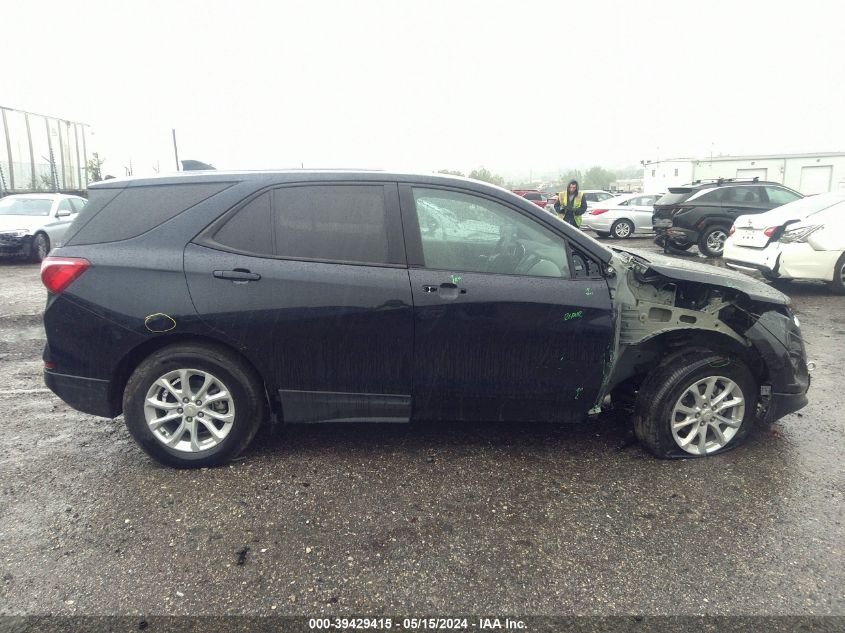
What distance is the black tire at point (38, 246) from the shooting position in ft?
38.8

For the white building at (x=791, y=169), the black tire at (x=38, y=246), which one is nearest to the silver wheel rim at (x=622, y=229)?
the white building at (x=791, y=169)

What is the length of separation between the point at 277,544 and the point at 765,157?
3833 centimetres

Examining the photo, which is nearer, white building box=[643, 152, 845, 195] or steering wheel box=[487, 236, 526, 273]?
steering wheel box=[487, 236, 526, 273]

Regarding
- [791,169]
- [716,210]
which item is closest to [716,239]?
[716,210]

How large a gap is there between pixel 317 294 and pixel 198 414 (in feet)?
3.26

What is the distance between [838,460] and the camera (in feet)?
11.4

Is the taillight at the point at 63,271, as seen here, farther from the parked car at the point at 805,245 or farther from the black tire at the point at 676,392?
the parked car at the point at 805,245

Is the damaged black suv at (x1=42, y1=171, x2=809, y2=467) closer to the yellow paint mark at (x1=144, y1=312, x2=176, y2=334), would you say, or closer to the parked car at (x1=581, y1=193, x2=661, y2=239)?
the yellow paint mark at (x1=144, y1=312, x2=176, y2=334)

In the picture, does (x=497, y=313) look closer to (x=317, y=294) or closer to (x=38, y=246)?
(x=317, y=294)

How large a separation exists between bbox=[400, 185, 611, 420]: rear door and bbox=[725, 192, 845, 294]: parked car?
6278 millimetres

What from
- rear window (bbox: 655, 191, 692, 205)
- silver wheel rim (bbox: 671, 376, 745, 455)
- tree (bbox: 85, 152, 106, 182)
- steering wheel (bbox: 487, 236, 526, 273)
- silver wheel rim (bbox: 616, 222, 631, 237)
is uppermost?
tree (bbox: 85, 152, 106, 182)

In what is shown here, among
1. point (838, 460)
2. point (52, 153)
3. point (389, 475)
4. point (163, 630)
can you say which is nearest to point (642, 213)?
point (838, 460)

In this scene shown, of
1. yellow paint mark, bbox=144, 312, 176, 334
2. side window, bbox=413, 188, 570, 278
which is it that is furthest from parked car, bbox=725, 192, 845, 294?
yellow paint mark, bbox=144, 312, 176, 334

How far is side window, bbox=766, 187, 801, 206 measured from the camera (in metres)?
12.6
